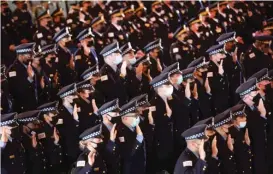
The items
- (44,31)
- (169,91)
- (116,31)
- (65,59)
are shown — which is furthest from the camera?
(44,31)

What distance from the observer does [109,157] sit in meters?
6.95

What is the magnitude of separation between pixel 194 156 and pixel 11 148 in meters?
2.19

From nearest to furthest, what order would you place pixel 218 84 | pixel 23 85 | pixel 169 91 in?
pixel 169 91
pixel 218 84
pixel 23 85

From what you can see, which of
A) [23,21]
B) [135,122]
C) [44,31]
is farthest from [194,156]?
[23,21]

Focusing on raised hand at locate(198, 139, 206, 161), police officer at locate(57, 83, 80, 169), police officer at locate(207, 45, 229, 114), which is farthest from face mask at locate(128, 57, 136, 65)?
raised hand at locate(198, 139, 206, 161)

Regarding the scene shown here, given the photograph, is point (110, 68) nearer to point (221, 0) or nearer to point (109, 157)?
point (109, 157)

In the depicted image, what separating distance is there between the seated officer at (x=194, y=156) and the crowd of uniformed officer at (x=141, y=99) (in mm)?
11

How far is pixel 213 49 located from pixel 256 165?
2.30m

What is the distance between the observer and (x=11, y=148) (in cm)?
704

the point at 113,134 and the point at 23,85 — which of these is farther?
the point at 23,85

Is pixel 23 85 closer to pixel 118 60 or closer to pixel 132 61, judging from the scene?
pixel 118 60

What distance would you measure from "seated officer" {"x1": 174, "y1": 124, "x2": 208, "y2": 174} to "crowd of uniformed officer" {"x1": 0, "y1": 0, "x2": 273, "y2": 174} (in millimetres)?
11

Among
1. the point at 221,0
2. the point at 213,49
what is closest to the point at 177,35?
the point at 213,49

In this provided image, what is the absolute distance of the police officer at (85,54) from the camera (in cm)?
980
